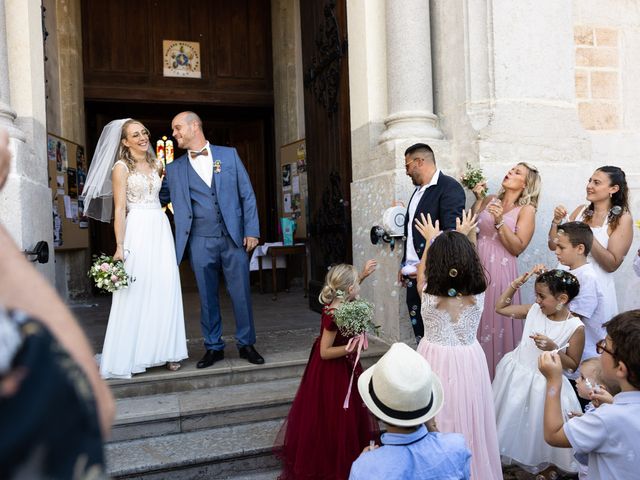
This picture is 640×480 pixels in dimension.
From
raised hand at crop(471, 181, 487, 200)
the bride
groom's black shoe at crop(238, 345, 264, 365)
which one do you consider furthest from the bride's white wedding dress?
raised hand at crop(471, 181, 487, 200)

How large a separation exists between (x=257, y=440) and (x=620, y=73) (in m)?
4.47

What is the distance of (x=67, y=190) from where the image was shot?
749 cm

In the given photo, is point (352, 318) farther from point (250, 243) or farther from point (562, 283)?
point (250, 243)

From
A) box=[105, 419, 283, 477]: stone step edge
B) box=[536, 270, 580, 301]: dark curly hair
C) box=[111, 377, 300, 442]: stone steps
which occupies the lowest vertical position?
box=[105, 419, 283, 477]: stone step edge

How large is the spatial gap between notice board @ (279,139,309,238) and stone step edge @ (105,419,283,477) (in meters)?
5.00

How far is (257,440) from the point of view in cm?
341

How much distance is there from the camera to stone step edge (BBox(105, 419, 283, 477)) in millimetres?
3123

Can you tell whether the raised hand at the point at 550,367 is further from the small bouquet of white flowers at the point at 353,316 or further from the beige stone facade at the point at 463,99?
the beige stone facade at the point at 463,99

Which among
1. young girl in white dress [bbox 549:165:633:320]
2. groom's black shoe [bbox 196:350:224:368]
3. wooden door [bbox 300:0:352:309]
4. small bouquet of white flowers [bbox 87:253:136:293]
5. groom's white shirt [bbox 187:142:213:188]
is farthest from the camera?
wooden door [bbox 300:0:352:309]

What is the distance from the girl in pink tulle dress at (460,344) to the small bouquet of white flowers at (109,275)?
2151 mm

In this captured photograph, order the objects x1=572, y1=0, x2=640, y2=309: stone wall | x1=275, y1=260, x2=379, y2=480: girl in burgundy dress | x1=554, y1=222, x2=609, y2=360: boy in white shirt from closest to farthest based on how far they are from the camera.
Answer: x1=275, y1=260, x2=379, y2=480: girl in burgundy dress
x1=554, y1=222, x2=609, y2=360: boy in white shirt
x1=572, y1=0, x2=640, y2=309: stone wall

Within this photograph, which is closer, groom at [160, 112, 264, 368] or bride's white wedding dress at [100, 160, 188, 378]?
bride's white wedding dress at [100, 160, 188, 378]

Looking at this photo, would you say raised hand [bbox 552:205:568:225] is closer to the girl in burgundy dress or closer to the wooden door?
the girl in burgundy dress

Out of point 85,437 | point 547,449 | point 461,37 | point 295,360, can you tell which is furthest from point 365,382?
point 461,37
